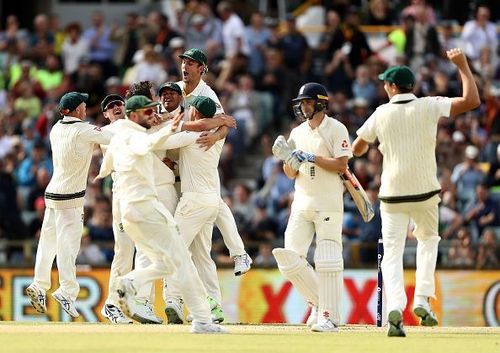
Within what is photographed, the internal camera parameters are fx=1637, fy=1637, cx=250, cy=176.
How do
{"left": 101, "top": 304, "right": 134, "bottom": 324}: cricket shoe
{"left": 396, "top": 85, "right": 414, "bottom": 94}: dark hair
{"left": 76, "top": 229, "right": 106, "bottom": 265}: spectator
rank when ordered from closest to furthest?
{"left": 396, "top": 85, "right": 414, "bottom": 94}: dark hair < {"left": 101, "top": 304, "right": 134, "bottom": 324}: cricket shoe < {"left": 76, "top": 229, "right": 106, "bottom": 265}: spectator

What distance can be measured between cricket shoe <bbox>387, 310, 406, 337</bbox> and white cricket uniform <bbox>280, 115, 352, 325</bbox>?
1.18 meters

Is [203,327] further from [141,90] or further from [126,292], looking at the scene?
[141,90]

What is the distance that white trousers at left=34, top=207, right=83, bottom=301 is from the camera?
55.6ft

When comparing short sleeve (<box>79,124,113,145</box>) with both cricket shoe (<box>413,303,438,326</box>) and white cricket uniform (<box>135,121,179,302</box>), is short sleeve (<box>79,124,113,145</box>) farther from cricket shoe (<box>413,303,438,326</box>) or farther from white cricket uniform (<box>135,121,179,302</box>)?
cricket shoe (<box>413,303,438,326</box>)

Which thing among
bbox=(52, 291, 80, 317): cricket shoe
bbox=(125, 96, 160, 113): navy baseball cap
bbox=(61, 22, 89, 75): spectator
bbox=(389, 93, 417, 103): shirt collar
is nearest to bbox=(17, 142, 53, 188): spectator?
bbox=(61, 22, 89, 75): spectator

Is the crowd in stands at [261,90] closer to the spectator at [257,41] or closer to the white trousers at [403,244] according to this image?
the spectator at [257,41]

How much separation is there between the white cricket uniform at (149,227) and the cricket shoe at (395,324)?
5.41 feet

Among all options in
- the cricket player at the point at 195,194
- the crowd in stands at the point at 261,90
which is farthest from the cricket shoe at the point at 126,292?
the crowd in stands at the point at 261,90

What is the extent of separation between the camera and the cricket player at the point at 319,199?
15844 millimetres

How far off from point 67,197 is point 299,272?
2.60 meters

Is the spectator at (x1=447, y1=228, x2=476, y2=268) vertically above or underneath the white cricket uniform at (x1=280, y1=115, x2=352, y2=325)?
underneath

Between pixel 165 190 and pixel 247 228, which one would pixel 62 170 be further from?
pixel 247 228

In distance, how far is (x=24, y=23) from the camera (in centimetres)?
3241

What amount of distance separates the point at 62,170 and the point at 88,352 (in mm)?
4181
